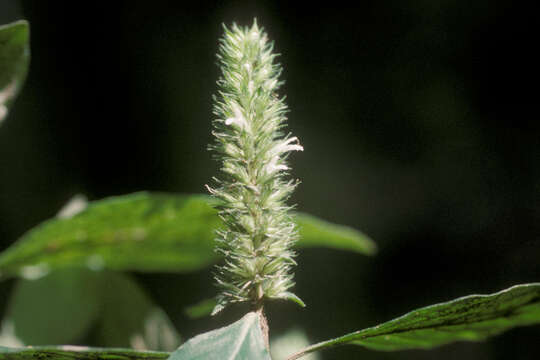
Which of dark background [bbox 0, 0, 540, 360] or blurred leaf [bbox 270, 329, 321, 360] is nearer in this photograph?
blurred leaf [bbox 270, 329, 321, 360]

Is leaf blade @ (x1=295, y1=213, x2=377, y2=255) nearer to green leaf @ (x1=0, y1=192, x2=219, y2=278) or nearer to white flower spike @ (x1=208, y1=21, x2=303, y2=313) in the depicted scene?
green leaf @ (x1=0, y1=192, x2=219, y2=278)

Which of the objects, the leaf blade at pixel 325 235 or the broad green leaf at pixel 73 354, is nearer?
the broad green leaf at pixel 73 354

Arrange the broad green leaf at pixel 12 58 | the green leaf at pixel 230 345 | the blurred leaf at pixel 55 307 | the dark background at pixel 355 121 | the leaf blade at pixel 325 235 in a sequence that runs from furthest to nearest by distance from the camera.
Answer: the dark background at pixel 355 121, the blurred leaf at pixel 55 307, the leaf blade at pixel 325 235, the broad green leaf at pixel 12 58, the green leaf at pixel 230 345

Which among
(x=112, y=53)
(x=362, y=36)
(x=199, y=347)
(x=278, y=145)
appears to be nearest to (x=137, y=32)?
(x=112, y=53)

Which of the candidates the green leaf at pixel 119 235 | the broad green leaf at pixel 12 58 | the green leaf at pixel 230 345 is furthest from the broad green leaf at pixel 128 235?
the green leaf at pixel 230 345

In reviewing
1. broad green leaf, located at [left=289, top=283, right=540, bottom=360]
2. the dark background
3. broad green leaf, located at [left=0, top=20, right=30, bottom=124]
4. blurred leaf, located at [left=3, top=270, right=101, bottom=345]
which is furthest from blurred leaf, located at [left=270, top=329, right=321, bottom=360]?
broad green leaf, located at [left=0, top=20, right=30, bottom=124]

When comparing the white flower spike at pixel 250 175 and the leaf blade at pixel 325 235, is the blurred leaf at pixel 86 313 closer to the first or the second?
the leaf blade at pixel 325 235

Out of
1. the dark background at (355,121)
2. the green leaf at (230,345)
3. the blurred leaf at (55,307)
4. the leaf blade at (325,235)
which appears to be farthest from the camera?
the dark background at (355,121)
